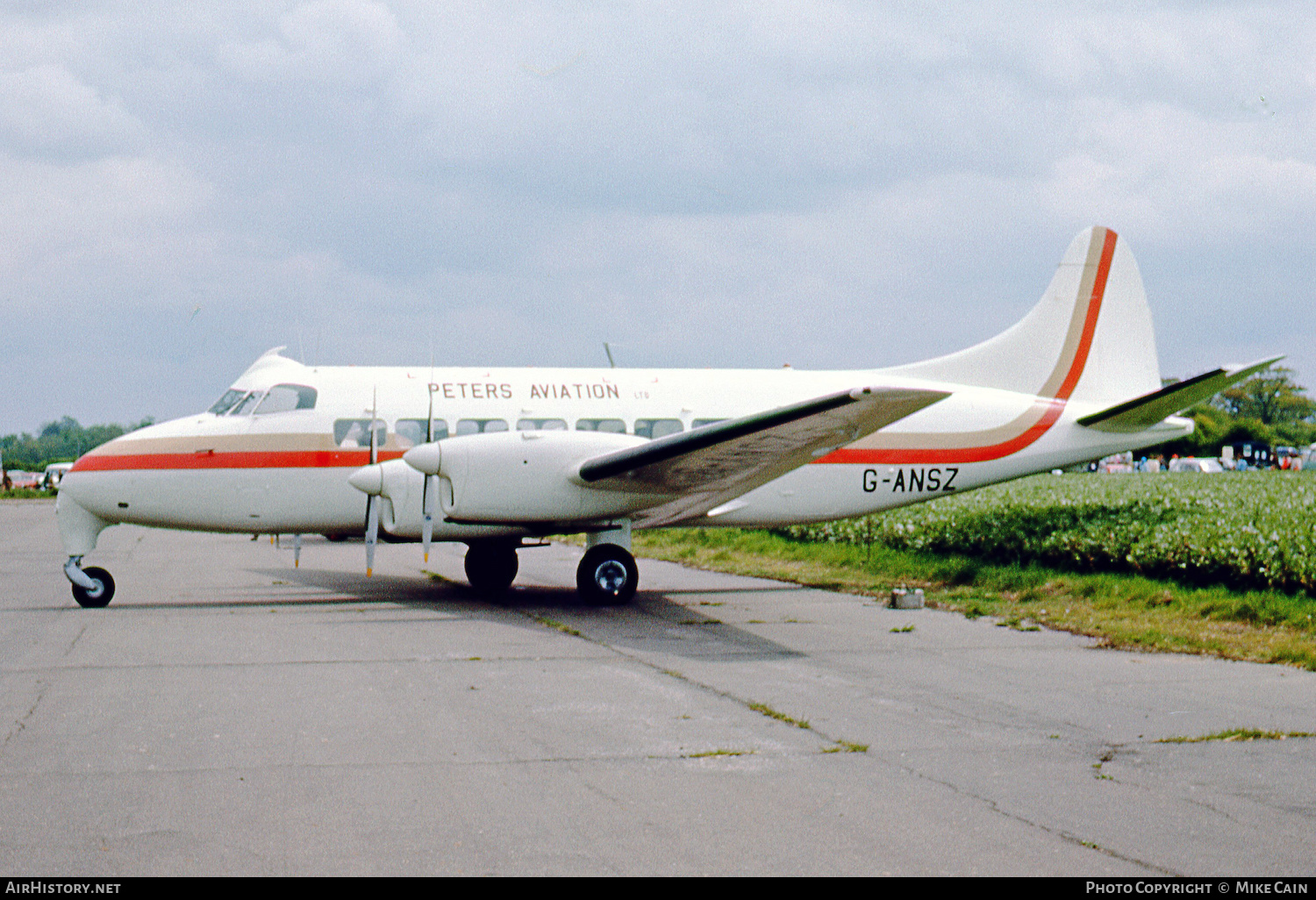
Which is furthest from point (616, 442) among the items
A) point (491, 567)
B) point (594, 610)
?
point (491, 567)

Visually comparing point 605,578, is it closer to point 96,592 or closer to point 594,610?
point 594,610

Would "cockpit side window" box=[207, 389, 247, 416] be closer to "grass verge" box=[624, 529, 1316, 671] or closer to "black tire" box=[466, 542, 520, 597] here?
"black tire" box=[466, 542, 520, 597]

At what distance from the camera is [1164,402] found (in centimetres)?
1553

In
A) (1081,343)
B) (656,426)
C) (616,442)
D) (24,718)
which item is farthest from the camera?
(1081,343)

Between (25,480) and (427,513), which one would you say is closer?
(427,513)

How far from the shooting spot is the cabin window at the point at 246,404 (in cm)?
1432

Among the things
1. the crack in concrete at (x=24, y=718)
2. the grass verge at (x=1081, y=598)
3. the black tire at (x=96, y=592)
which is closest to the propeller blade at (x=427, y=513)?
the black tire at (x=96, y=592)

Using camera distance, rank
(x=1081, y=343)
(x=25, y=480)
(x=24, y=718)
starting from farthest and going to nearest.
Answer: (x=25, y=480) → (x=1081, y=343) → (x=24, y=718)

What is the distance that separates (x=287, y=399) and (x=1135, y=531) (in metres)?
10.8

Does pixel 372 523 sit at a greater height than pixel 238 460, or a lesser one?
lesser

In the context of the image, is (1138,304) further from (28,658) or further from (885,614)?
(28,658)

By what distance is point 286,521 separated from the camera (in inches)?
553

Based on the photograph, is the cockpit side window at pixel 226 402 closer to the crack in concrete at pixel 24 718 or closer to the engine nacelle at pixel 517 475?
the engine nacelle at pixel 517 475

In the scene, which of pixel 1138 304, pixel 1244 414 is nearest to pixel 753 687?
pixel 1138 304
